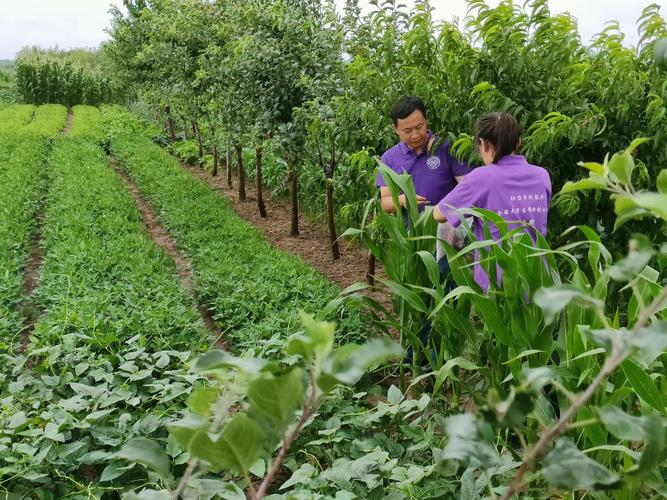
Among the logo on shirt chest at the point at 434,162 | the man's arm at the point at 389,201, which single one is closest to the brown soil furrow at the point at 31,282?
the man's arm at the point at 389,201

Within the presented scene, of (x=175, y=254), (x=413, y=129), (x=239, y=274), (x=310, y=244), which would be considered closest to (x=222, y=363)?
(x=413, y=129)

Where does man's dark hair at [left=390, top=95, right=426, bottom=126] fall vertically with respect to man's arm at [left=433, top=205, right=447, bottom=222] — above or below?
above

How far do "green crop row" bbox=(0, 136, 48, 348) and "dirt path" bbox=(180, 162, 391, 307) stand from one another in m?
2.62

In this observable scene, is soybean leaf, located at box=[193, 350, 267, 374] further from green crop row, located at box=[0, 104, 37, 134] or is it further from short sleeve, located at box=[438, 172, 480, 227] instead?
green crop row, located at box=[0, 104, 37, 134]

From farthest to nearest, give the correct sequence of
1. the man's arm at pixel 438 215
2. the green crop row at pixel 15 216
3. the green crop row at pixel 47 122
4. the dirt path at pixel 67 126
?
the dirt path at pixel 67 126, the green crop row at pixel 47 122, the green crop row at pixel 15 216, the man's arm at pixel 438 215

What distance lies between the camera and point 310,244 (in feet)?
22.5

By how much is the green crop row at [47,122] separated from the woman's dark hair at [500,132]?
54.0 feet

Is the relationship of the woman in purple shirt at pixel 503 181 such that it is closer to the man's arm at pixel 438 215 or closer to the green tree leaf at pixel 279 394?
the man's arm at pixel 438 215

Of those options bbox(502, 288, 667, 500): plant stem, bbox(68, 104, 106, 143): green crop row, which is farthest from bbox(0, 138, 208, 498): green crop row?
bbox(68, 104, 106, 143): green crop row

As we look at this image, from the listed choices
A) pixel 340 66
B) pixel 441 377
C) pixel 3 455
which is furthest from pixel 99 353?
pixel 340 66

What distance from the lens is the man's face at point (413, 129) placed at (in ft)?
10.2

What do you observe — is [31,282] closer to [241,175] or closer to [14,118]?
[241,175]

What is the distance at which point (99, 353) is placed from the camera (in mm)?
3125

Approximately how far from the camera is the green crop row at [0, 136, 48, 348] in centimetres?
378
